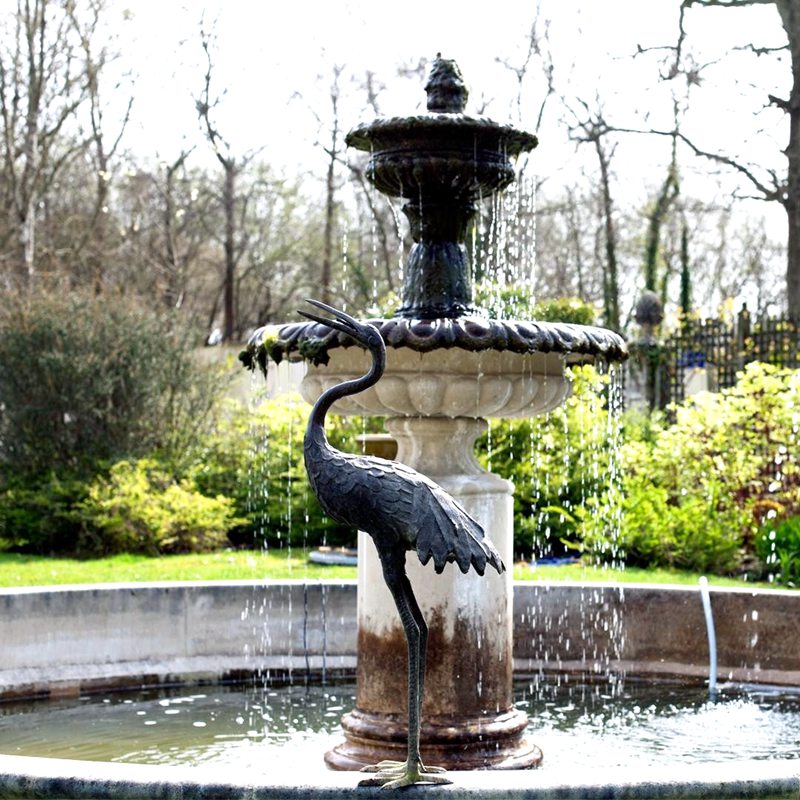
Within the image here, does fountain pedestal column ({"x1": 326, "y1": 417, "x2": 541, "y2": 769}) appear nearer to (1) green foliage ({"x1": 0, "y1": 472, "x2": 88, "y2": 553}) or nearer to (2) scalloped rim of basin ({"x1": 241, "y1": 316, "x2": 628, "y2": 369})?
(2) scalloped rim of basin ({"x1": 241, "y1": 316, "x2": 628, "y2": 369})

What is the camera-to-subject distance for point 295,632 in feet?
30.1

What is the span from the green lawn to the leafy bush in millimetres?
316

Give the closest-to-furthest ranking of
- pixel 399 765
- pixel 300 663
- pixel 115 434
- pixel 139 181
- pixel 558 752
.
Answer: pixel 399 765 < pixel 558 752 < pixel 300 663 < pixel 115 434 < pixel 139 181

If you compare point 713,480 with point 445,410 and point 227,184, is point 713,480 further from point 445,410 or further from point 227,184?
point 227,184

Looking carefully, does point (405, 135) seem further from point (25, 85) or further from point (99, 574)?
point (25, 85)

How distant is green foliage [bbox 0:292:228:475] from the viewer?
16734 millimetres

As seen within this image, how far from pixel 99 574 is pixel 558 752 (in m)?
6.45

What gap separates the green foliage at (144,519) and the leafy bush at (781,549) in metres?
5.77

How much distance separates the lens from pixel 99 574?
41.4ft

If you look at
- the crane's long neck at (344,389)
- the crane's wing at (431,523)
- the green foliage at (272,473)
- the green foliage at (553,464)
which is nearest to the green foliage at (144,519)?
the green foliage at (272,473)

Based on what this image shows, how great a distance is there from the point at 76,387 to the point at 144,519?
256 centimetres

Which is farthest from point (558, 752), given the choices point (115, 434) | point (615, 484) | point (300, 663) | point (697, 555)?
point (115, 434)

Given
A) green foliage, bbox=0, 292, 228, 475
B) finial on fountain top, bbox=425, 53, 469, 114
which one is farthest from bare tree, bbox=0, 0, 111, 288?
finial on fountain top, bbox=425, 53, 469, 114

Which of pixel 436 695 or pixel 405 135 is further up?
pixel 405 135
